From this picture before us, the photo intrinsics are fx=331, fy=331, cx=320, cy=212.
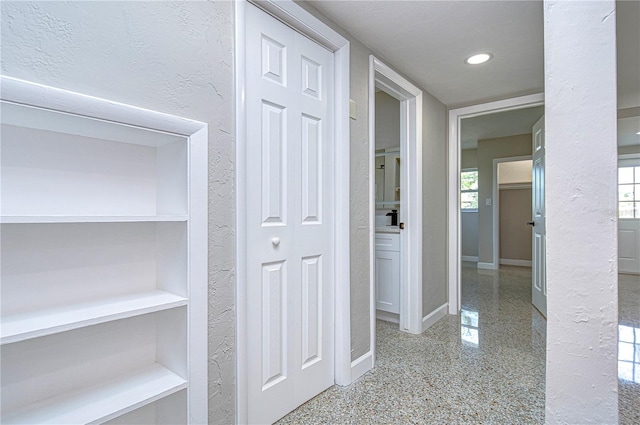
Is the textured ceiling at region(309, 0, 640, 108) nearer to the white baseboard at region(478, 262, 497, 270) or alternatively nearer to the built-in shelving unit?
the built-in shelving unit

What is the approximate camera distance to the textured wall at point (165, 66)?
3.13ft

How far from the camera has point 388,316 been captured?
3.28 m

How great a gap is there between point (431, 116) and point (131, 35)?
2722mm

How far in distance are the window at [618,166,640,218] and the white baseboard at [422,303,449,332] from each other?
4.45 metres

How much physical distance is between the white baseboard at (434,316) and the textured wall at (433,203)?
0.03 m

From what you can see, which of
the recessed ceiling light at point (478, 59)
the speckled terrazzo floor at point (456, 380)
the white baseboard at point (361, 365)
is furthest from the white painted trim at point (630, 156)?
the white baseboard at point (361, 365)

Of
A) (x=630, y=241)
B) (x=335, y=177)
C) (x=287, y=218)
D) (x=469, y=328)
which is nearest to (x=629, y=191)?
(x=630, y=241)

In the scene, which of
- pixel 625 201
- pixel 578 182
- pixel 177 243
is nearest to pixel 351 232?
pixel 177 243

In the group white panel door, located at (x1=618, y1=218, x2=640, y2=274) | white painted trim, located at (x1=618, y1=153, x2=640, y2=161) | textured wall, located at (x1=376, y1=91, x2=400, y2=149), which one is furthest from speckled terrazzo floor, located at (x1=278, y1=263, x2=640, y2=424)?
white painted trim, located at (x1=618, y1=153, x2=640, y2=161)

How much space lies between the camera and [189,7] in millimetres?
1284

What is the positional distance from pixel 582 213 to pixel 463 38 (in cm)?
163

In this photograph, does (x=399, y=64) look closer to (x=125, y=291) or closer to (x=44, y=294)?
(x=125, y=291)

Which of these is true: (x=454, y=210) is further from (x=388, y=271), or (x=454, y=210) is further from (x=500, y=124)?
(x=500, y=124)

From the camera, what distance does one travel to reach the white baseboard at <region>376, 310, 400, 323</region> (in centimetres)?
322
